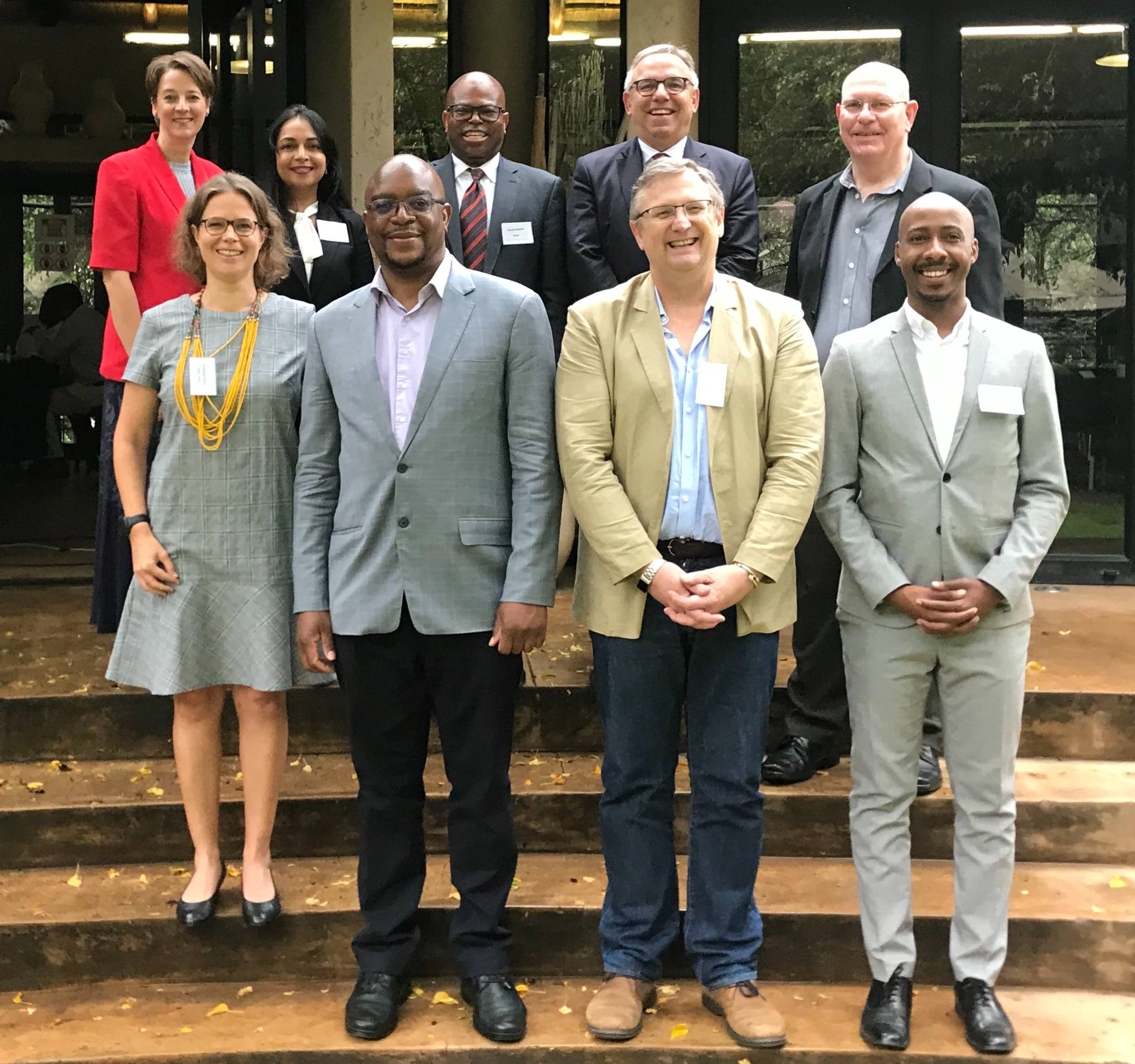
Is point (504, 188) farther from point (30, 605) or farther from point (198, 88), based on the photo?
point (30, 605)

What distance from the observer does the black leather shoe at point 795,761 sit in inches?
152

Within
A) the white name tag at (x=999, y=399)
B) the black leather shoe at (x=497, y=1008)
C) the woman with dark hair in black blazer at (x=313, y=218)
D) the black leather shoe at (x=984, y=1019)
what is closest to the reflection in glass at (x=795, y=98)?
the woman with dark hair in black blazer at (x=313, y=218)

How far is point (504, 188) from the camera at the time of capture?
399 centimetres

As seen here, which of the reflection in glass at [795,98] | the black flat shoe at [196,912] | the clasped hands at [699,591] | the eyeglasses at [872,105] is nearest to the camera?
the clasped hands at [699,591]

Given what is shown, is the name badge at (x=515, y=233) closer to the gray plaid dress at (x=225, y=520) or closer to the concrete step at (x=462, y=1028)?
the gray plaid dress at (x=225, y=520)

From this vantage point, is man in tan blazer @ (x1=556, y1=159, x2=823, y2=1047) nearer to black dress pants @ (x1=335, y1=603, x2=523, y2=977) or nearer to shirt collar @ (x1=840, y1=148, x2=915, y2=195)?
black dress pants @ (x1=335, y1=603, x2=523, y2=977)

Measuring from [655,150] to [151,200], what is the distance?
139 cm

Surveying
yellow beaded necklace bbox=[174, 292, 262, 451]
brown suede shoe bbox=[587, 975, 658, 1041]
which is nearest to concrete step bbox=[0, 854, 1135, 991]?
brown suede shoe bbox=[587, 975, 658, 1041]

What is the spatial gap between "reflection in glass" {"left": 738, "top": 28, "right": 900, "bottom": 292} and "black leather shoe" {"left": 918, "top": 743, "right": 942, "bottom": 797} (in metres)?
2.91

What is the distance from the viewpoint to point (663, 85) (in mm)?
3750

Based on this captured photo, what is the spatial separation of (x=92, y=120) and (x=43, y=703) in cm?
589

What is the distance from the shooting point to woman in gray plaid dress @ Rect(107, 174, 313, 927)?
321 centimetres

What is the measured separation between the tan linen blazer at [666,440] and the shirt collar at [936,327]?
0.83 feet

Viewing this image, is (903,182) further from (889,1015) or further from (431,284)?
(889,1015)
